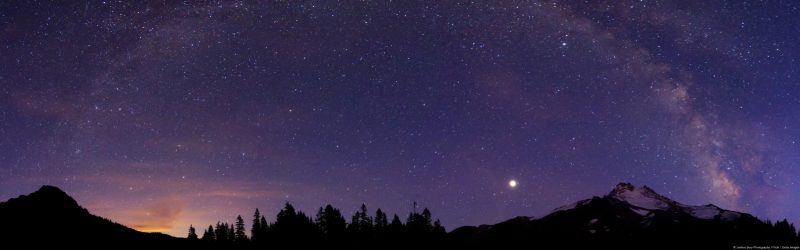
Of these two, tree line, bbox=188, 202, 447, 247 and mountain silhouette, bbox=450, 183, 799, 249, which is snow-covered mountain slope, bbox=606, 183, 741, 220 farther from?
tree line, bbox=188, 202, 447, 247

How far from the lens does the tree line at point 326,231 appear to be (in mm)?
95562

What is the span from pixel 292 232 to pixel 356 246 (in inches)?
450

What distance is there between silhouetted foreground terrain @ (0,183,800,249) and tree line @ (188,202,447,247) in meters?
0.19

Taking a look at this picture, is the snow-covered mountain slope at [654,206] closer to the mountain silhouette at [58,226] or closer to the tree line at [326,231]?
the tree line at [326,231]

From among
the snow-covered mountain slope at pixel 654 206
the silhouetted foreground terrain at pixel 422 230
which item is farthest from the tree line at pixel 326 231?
the snow-covered mountain slope at pixel 654 206

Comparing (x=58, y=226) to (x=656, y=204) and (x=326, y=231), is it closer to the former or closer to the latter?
(x=326, y=231)

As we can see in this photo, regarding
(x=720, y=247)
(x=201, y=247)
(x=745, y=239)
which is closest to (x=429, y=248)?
(x=201, y=247)

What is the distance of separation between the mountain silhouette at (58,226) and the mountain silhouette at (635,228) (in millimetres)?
66117

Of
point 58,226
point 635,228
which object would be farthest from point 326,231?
point 635,228

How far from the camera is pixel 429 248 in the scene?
103m

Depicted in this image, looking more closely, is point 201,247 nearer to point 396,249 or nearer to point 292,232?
point 292,232

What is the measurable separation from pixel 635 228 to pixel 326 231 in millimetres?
70019

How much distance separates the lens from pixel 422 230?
349 feet

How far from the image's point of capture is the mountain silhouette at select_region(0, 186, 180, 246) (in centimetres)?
8200
